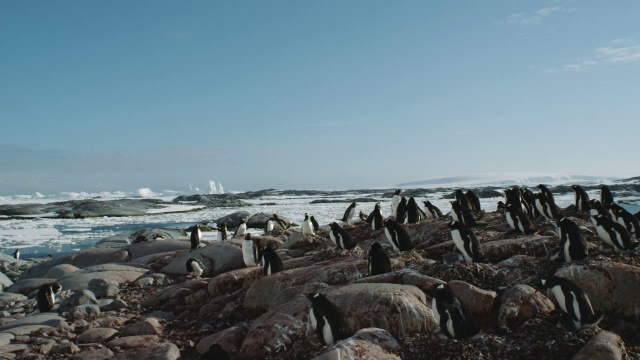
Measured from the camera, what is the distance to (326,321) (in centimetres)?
599

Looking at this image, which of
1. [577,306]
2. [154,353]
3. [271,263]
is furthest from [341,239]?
[577,306]

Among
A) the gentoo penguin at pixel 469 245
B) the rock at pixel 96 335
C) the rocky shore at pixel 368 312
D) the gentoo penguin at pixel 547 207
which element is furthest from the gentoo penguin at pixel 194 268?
the gentoo penguin at pixel 547 207

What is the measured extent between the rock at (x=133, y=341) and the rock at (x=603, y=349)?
19.4ft

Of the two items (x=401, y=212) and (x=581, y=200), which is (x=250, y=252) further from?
(x=581, y=200)

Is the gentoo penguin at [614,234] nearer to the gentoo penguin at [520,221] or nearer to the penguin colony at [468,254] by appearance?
the penguin colony at [468,254]

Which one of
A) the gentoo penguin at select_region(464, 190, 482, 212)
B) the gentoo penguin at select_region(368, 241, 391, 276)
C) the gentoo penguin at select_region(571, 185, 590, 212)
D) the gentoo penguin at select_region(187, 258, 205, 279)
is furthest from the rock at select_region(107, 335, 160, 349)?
the gentoo penguin at select_region(571, 185, 590, 212)

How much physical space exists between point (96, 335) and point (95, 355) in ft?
3.37

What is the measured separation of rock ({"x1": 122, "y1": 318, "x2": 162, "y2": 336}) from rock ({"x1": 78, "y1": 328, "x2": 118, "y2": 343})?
0.23m

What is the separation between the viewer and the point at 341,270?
28.2 feet

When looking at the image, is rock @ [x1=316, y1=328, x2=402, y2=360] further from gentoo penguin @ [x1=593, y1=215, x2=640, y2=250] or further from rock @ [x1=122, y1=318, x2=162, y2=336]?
gentoo penguin @ [x1=593, y1=215, x2=640, y2=250]

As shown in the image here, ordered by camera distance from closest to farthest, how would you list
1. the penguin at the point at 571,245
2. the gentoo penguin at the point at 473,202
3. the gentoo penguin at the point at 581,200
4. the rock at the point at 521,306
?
the rock at the point at 521,306
the penguin at the point at 571,245
the gentoo penguin at the point at 581,200
the gentoo penguin at the point at 473,202

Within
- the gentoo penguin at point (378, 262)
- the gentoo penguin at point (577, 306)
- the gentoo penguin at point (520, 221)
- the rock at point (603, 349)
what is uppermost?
the gentoo penguin at point (520, 221)

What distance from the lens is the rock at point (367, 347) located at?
533 cm

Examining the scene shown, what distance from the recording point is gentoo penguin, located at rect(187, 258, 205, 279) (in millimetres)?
12875
